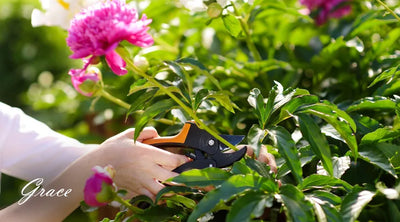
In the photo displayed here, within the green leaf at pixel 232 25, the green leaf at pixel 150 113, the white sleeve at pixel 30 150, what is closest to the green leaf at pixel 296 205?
the green leaf at pixel 150 113

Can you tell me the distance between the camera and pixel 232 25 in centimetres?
95

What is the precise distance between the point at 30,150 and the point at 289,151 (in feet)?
1.68

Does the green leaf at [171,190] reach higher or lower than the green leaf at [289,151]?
lower

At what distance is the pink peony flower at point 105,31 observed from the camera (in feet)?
2.34

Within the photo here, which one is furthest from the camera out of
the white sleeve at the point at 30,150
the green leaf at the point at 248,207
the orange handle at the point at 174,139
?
the white sleeve at the point at 30,150

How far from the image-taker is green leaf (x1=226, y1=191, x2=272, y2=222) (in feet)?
2.09

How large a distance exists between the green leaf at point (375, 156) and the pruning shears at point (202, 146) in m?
0.17

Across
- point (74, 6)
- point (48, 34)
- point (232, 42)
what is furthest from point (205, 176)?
point (48, 34)

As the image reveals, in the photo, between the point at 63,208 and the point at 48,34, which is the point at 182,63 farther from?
the point at 48,34

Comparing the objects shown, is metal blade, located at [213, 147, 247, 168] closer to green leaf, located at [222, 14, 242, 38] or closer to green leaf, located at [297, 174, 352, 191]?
green leaf, located at [297, 174, 352, 191]

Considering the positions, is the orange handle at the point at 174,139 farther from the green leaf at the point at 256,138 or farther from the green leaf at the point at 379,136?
the green leaf at the point at 379,136

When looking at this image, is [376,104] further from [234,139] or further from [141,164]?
[141,164]

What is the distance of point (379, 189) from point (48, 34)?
267 cm

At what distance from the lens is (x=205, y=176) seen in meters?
0.71
